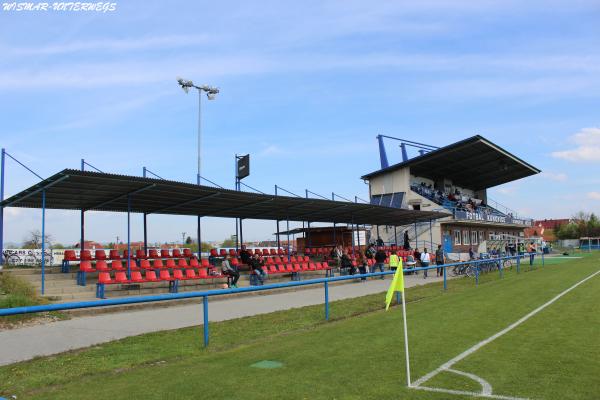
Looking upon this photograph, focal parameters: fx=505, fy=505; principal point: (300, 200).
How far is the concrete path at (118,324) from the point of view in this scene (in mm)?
9188

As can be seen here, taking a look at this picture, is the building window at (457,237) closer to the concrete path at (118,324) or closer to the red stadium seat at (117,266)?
the concrete path at (118,324)

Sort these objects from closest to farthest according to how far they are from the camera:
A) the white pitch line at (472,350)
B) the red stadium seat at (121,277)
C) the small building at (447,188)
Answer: the white pitch line at (472,350) → the red stadium seat at (121,277) → the small building at (447,188)

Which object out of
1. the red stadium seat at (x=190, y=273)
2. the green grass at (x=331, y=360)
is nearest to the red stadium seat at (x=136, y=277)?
the red stadium seat at (x=190, y=273)

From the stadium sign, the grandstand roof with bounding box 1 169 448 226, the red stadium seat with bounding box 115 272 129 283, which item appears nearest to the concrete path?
the red stadium seat with bounding box 115 272 129 283

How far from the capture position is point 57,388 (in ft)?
20.7

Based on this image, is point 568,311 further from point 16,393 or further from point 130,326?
point 16,393

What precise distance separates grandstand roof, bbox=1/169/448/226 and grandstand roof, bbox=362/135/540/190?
20.8m

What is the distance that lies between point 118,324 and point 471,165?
168 feet

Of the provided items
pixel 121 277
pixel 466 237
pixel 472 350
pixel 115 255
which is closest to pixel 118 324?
pixel 121 277

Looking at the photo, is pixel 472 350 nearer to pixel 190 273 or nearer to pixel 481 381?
pixel 481 381

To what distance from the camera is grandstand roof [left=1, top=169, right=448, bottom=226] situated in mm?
16203

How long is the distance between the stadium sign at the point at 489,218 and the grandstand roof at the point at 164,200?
66.1 feet

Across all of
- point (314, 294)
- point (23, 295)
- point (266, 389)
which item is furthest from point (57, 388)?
point (314, 294)

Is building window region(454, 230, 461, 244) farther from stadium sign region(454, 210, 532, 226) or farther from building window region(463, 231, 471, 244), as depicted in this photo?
stadium sign region(454, 210, 532, 226)
